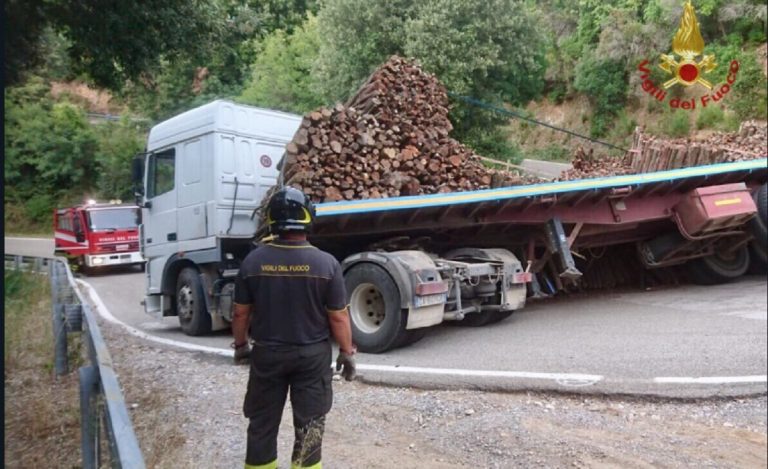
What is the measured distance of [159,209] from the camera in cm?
465

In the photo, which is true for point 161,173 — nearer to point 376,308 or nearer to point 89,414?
point 89,414

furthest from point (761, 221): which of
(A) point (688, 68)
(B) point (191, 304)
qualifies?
(B) point (191, 304)

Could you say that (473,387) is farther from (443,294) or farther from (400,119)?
(400,119)

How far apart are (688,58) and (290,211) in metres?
1.58

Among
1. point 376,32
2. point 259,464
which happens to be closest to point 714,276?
point 376,32

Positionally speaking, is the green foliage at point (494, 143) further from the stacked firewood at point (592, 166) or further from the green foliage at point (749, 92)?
the green foliage at point (749, 92)

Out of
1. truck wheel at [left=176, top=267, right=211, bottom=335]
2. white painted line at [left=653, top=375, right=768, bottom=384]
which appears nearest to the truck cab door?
truck wheel at [left=176, top=267, right=211, bottom=335]

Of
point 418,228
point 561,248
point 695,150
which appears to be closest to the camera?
point 695,150

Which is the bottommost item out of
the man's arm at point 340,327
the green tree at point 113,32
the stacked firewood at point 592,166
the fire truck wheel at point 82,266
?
the man's arm at point 340,327

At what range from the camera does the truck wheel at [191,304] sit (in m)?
5.18

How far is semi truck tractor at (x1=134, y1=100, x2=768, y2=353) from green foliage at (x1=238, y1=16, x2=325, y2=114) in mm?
149

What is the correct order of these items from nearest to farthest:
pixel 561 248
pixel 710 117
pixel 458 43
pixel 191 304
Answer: pixel 710 117
pixel 458 43
pixel 561 248
pixel 191 304

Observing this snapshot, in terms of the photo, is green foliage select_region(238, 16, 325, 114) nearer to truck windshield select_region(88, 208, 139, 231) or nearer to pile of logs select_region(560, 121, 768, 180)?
truck windshield select_region(88, 208, 139, 231)

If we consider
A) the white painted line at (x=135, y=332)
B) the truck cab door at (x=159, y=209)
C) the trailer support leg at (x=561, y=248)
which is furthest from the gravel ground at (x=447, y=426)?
the truck cab door at (x=159, y=209)
